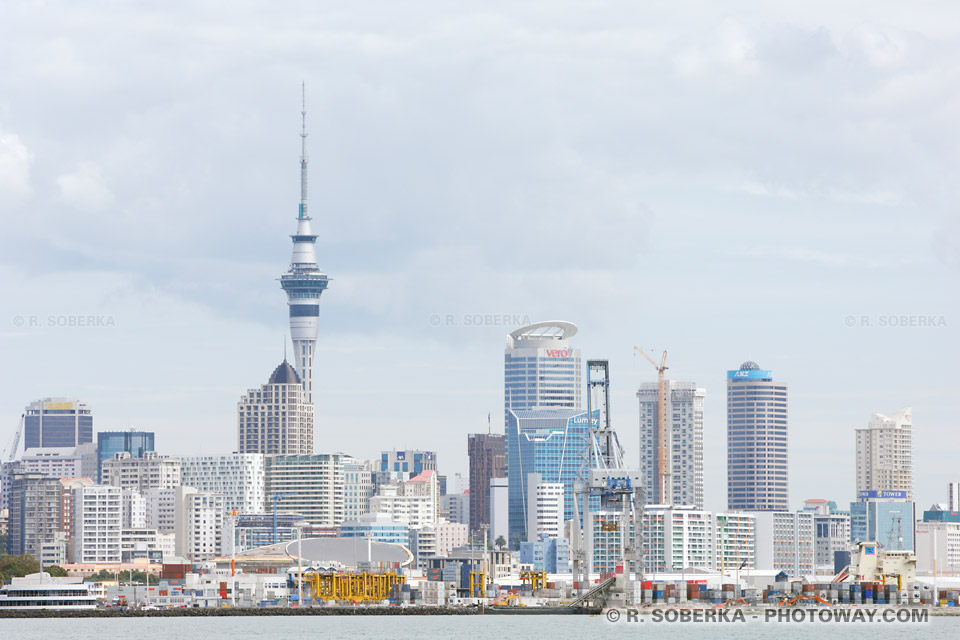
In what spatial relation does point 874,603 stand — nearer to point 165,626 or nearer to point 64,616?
point 165,626

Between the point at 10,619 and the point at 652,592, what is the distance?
6363 centimetres

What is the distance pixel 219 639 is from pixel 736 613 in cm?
5039

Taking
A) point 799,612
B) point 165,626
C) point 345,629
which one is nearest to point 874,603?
point 799,612

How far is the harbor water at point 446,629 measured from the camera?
14888cm

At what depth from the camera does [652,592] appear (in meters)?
197

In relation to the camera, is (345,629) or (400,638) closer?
(400,638)

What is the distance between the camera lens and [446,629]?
159m

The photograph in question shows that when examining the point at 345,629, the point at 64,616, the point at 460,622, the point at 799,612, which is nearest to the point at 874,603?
the point at 799,612

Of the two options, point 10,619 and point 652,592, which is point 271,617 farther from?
point 652,592

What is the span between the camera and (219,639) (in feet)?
484

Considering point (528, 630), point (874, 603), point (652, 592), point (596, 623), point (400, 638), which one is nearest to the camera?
point (400, 638)

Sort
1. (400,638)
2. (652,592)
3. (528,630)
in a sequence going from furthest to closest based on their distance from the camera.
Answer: (652,592) < (528,630) < (400,638)

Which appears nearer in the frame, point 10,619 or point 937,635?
point 937,635

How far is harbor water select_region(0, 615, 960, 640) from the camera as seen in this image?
488 ft
